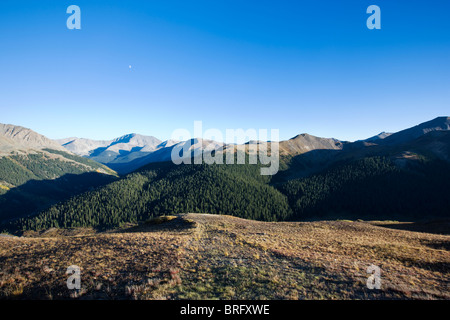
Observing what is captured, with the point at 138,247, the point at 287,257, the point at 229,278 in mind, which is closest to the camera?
the point at 229,278

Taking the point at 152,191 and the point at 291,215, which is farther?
the point at 152,191

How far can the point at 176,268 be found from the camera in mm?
13125

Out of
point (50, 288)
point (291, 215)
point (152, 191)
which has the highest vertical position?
point (50, 288)

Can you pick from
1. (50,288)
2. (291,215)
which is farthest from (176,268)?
(291,215)

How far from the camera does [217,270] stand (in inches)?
523

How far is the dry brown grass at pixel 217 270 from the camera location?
1040cm

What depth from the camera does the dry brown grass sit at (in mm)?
10398
